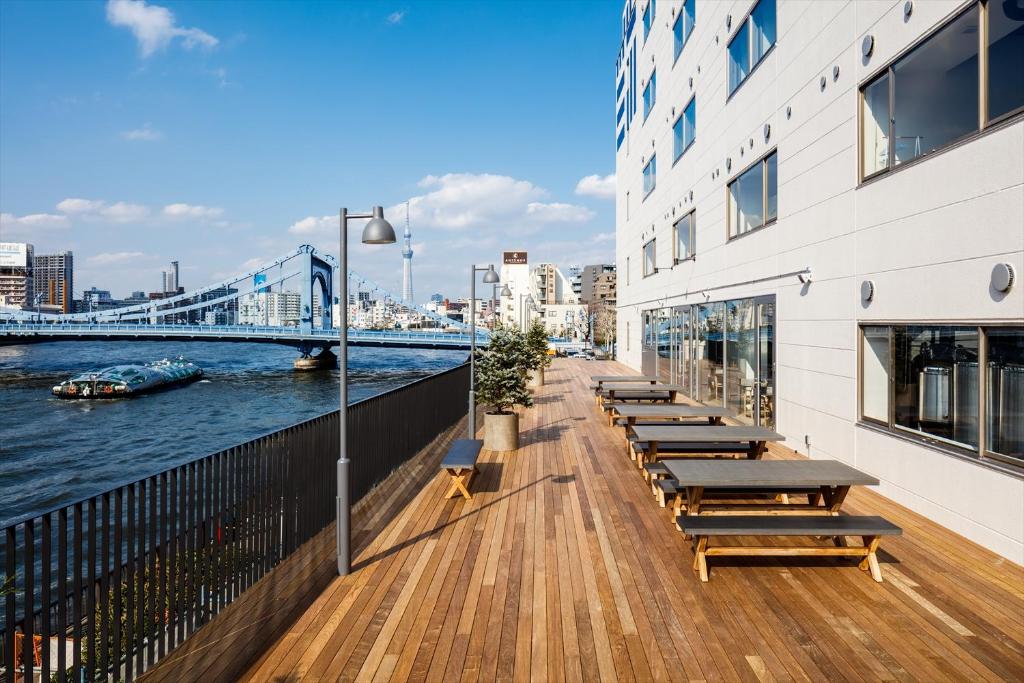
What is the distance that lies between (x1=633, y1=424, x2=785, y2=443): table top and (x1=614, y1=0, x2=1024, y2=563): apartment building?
1.46 meters

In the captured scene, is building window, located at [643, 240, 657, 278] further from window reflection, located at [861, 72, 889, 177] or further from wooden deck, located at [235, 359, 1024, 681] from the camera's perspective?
wooden deck, located at [235, 359, 1024, 681]

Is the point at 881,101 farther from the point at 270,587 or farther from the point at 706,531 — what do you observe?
the point at 270,587

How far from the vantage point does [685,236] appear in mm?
17375

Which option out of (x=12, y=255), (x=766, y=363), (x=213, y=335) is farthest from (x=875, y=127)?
(x=12, y=255)

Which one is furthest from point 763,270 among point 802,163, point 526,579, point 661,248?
point 661,248

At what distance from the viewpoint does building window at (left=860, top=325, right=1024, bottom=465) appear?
5.63 meters

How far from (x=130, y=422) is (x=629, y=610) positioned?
43481 mm

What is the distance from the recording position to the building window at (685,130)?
16.4 m

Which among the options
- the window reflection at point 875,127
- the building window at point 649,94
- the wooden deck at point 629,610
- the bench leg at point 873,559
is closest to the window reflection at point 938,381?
the wooden deck at point 629,610

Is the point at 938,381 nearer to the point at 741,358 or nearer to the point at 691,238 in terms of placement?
the point at 741,358

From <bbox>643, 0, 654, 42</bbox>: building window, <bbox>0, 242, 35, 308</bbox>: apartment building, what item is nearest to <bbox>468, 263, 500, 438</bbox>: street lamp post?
<bbox>643, 0, 654, 42</bbox>: building window

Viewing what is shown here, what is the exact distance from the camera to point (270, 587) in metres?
4.89

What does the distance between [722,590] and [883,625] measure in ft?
3.68

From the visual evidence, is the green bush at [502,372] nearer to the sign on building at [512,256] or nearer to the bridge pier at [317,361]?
the bridge pier at [317,361]
